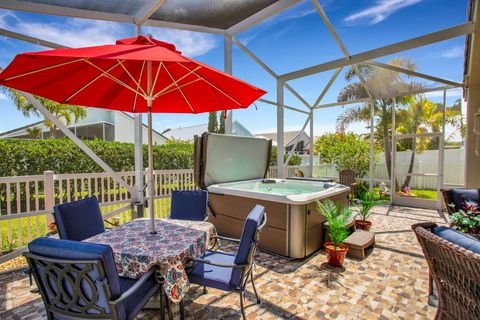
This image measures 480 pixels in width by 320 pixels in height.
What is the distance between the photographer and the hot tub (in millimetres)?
3668

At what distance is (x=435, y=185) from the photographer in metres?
7.00

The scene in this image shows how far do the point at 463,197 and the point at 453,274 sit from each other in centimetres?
340

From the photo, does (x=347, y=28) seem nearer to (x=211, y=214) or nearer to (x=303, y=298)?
A: (x=211, y=214)

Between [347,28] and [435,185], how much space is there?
4.92 meters

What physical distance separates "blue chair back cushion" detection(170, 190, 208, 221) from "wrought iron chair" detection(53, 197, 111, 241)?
899 mm

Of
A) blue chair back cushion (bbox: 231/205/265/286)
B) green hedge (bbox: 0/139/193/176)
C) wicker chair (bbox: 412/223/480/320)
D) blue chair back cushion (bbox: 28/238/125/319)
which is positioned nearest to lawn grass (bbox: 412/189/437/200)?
wicker chair (bbox: 412/223/480/320)

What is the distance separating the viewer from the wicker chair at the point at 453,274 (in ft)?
4.32

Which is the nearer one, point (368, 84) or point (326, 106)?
point (368, 84)

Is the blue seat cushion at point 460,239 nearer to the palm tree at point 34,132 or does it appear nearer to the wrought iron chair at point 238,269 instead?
the wrought iron chair at point 238,269

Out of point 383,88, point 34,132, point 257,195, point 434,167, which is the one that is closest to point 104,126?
point 34,132

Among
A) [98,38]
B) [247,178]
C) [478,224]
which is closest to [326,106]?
[247,178]

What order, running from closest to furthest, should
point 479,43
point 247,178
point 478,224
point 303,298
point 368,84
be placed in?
point 303,298, point 478,224, point 479,43, point 247,178, point 368,84

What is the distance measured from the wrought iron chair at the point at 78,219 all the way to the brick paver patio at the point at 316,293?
2.45ft

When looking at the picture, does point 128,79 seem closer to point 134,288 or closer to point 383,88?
point 134,288
